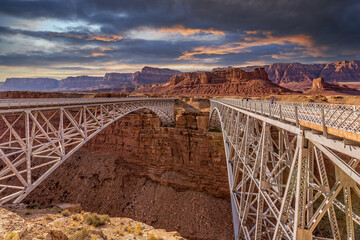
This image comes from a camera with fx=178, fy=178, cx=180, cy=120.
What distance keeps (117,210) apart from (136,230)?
1796 cm

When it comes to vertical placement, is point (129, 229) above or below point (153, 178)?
above

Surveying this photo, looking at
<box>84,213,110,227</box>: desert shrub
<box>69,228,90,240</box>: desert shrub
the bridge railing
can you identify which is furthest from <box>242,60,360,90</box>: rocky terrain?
<box>69,228,90,240</box>: desert shrub

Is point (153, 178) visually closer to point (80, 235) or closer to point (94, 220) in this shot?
point (94, 220)

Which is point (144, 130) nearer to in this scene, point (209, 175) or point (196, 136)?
point (196, 136)

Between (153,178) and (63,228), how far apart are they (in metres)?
21.0

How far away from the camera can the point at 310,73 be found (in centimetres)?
15575

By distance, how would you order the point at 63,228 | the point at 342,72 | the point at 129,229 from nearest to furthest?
the point at 63,228 < the point at 129,229 < the point at 342,72

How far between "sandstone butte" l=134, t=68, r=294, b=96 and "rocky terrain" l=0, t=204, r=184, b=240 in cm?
7898

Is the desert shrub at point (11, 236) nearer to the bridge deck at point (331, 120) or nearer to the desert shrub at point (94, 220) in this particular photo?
the desert shrub at point (94, 220)

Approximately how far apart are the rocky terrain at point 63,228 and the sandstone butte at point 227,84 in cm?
7898

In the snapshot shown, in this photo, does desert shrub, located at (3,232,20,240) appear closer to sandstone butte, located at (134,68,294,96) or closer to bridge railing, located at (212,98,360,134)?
bridge railing, located at (212,98,360,134)

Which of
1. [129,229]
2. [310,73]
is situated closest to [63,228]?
[129,229]

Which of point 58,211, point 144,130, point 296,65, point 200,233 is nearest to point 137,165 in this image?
point 144,130

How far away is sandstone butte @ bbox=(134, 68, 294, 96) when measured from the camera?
82.8 meters
